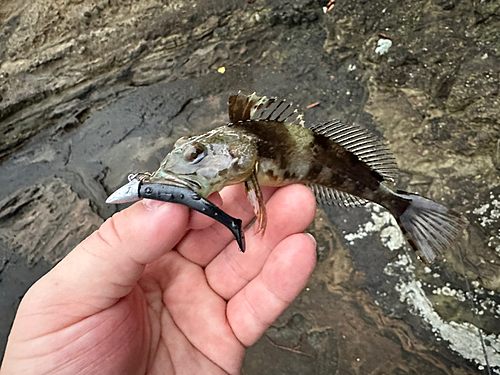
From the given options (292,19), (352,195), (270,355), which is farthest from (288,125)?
(292,19)

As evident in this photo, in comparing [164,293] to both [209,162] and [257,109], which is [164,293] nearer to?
[209,162]

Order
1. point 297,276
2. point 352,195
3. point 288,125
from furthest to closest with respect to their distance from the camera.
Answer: point 352,195 < point 288,125 < point 297,276

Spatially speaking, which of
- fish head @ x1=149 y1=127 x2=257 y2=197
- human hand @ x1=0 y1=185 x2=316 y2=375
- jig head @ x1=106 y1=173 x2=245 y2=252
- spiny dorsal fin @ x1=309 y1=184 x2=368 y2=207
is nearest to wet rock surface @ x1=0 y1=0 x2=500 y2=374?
spiny dorsal fin @ x1=309 y1=184 x2=368 y2=207

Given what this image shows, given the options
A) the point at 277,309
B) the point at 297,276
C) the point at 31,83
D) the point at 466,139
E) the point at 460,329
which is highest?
the point at 31,83

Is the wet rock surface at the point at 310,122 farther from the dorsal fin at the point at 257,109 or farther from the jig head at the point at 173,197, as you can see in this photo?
the jig head at the point at 173,197

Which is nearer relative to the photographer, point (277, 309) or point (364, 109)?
point (277, 309)

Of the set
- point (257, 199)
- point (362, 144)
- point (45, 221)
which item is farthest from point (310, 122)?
point (45, 221)

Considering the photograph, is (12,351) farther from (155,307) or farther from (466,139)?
(466,139)
